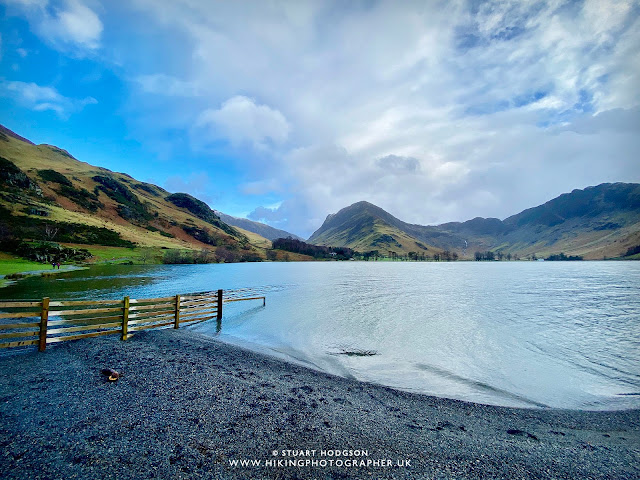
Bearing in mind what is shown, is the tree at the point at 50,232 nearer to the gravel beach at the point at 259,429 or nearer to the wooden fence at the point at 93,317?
the wooden fence at the point at 93,317

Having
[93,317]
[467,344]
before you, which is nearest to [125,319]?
[93,317]

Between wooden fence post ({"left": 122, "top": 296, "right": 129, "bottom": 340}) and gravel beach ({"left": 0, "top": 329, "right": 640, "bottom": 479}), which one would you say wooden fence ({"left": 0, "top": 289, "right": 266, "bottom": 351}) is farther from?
gravel beach ({"left": 0, "top": 329, "right": 640, "bottom": 479})

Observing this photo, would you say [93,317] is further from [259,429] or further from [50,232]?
[50,232]

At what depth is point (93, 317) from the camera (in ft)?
60.5

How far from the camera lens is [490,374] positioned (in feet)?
52.5

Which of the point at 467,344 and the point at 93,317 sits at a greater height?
the point at 93,317

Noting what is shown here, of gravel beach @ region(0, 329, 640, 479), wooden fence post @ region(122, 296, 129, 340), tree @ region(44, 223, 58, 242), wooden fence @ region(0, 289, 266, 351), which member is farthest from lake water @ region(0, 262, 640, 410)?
tree @ region(44, 223, 58, 242)

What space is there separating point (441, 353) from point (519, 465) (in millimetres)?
12457

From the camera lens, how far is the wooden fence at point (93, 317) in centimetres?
1342

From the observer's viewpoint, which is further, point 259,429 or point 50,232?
point 50,232

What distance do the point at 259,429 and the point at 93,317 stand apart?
53.2 ft

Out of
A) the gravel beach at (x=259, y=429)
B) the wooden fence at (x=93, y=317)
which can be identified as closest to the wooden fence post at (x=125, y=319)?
the wooden fence at (x=93, y=317)

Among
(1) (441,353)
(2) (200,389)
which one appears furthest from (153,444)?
(1) (441,353)

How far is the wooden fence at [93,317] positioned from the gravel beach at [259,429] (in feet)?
4.64
